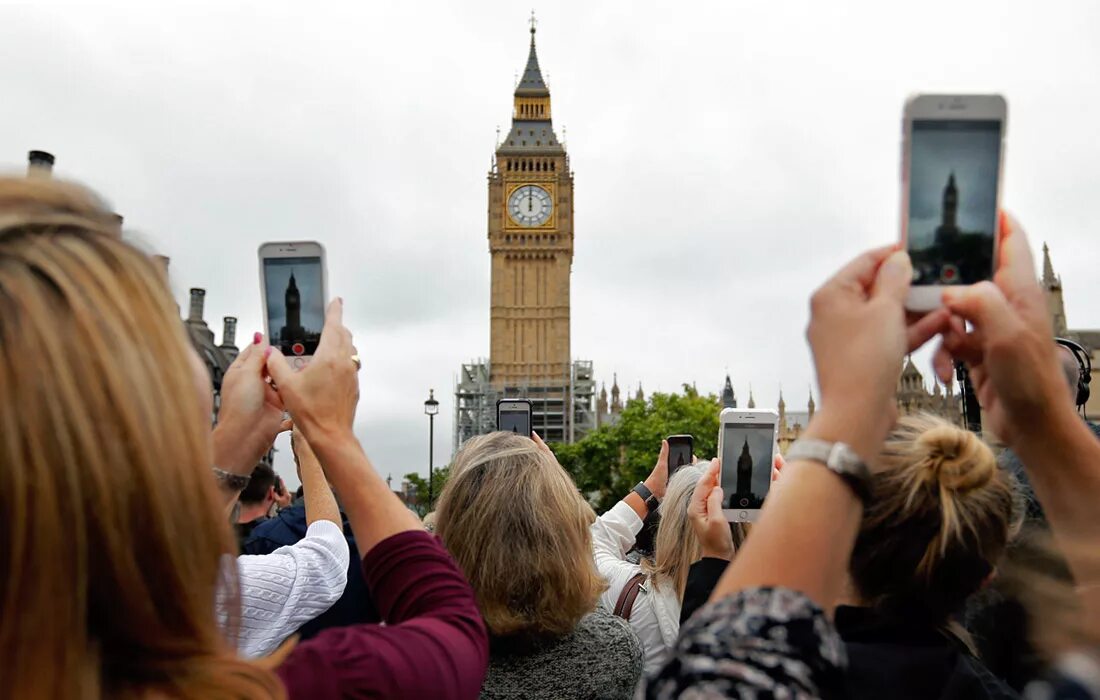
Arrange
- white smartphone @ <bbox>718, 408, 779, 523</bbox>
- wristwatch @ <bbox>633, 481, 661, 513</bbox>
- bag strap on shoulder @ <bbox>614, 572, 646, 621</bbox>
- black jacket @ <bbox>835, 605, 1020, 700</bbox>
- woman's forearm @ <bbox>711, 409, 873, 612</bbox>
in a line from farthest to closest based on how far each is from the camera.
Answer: wristwatch @ <bbox>633, 481, 661, 513</bbox> → bag strap on shoulder @ <bbox>614, 572, 646, 621</bbox> → white smartphone @ <bbox>718, 408, 779, 523</bbox> → black jacket @ <bbox>835, 605, 1020, 700</bbox> → woman's forearm @ <bbox>711, 409, 873, 612</bbox>

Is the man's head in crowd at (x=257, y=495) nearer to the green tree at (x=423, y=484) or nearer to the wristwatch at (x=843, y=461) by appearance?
the wristwatch at (x=843, y=461)

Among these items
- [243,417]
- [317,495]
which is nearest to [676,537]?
[317,495]

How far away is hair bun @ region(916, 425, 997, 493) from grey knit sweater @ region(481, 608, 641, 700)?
56.8 inches

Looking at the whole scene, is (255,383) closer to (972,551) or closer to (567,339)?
(972,551)

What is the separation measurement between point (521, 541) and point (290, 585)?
703 mm

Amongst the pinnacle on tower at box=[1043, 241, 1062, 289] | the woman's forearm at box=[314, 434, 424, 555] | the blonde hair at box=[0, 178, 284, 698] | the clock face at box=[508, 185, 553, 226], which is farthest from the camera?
the clock face at box=[508, 185, 553, 226]

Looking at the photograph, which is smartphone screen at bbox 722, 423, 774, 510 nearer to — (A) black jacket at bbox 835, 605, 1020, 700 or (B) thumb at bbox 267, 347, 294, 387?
(A) black jacket at bbox 835, 605, 1020, 700

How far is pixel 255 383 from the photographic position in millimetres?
2027

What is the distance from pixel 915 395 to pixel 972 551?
61467 mm

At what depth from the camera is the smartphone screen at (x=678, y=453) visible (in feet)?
18.1

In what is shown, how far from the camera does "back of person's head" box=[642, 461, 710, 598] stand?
3.89 m

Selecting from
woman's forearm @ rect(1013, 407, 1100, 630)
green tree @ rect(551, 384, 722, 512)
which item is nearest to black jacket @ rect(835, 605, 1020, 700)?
woman's forearm @ rect(1013, 407, 1100, 630)

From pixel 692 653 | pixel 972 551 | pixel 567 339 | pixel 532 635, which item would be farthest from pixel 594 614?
pixel 567 339

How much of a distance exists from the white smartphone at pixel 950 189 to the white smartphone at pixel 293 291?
157 cm
